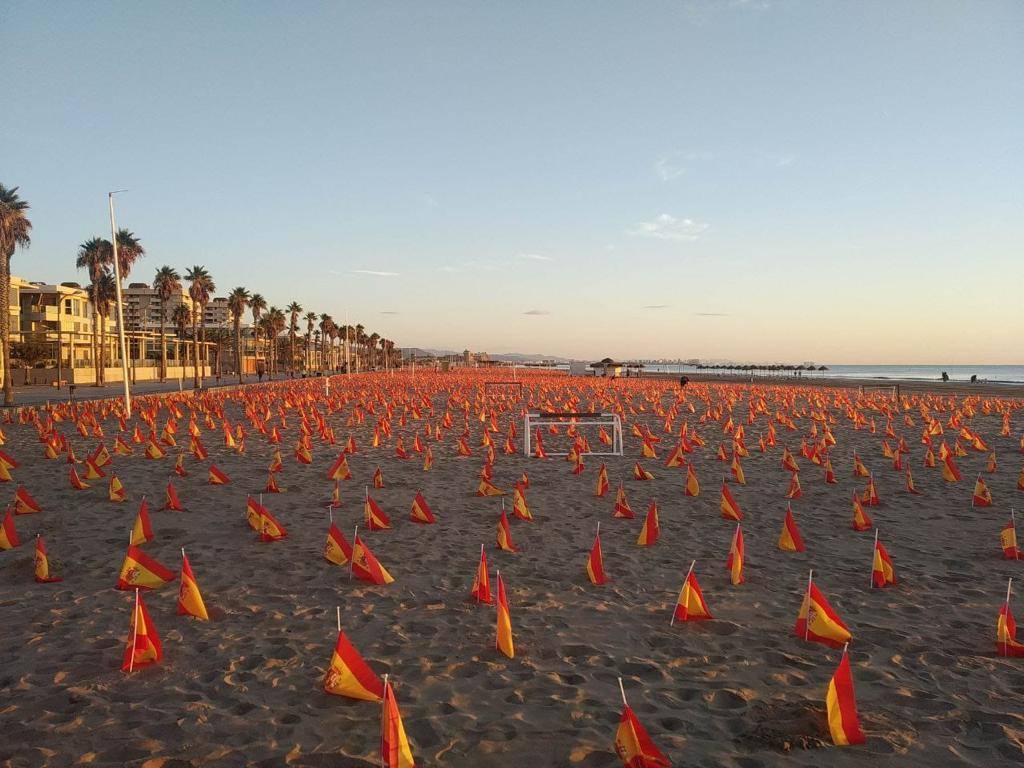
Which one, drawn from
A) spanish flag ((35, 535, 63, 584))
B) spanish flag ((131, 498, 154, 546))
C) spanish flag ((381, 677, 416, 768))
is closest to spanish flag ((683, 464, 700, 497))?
spanish flag ((131, 498, 154, 546))

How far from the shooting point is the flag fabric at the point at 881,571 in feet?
20.6

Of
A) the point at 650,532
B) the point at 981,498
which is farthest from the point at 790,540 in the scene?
the point at 981,498

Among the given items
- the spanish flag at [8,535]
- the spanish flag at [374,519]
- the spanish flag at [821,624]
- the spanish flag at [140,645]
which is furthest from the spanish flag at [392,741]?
the spanish flag at [8,535]

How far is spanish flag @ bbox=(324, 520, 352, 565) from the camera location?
22.5 feet

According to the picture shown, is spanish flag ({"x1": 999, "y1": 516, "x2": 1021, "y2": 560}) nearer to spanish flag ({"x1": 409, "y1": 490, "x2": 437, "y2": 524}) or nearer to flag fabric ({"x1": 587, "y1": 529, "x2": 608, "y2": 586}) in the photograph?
flag fabric ({"x1": 587, "y1": 529, "x2": 608, "y2": 586})

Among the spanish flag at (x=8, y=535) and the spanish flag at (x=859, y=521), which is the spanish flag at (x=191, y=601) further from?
the spanish flag at (x=859, y=521)

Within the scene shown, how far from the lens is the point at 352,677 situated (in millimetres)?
4078

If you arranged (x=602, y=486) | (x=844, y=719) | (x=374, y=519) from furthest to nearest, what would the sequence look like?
1. (x=602, y=486)
2. (x=374, y=519)
3. (x=844, y=719)

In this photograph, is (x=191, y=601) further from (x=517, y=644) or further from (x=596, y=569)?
(x=596, y=569)

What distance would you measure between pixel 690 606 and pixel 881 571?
2.33m

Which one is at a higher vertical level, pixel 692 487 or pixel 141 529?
pixel 141 529

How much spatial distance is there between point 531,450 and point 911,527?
28.1 ft

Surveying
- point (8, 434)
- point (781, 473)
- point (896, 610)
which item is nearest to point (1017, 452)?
point (781, 473)

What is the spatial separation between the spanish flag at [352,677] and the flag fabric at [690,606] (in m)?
2.67
